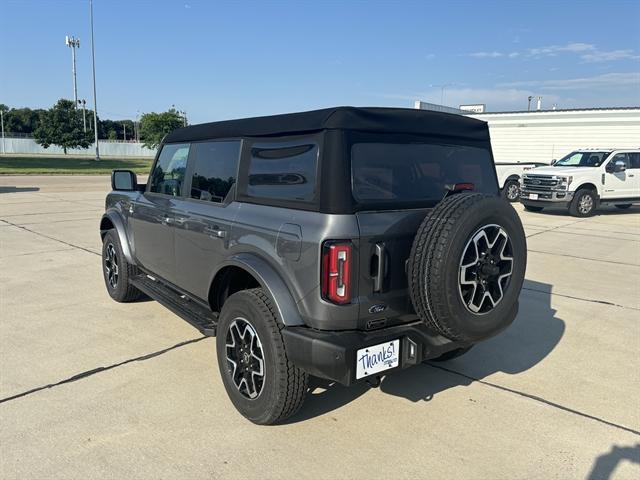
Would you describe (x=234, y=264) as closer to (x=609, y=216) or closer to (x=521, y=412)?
(x=521, y=412)

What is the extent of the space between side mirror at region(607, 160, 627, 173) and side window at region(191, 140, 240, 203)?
14194 mm

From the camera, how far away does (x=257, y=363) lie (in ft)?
9.62

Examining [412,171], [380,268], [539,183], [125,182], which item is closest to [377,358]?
[380,268]

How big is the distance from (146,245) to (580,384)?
3790mm

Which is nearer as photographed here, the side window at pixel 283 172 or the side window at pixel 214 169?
the side window at pixel 283 172

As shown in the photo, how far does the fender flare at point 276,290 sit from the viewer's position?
2.68 metres

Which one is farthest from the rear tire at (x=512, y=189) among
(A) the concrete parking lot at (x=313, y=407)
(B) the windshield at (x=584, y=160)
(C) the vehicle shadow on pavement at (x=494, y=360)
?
(C) the vehicle shadow on pavement at (x=494, y=360)

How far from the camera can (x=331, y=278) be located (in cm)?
255

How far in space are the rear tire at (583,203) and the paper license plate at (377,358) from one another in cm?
1320

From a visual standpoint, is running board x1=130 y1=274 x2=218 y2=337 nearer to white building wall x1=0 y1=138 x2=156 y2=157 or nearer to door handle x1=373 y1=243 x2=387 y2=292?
door handle x1=373 y1=243 x2=387 y2=292

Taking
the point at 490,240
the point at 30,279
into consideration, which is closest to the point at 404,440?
the point at 490,240

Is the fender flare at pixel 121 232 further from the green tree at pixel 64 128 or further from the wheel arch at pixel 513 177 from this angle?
the green tree at pixel 64 128

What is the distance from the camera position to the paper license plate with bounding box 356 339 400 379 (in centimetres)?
256

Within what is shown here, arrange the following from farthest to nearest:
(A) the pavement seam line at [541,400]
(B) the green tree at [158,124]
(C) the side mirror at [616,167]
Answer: (B) the green tree at [158,124]
(C) the side mirror at [616,167]
(A) the pavement seam line at [541,400]
